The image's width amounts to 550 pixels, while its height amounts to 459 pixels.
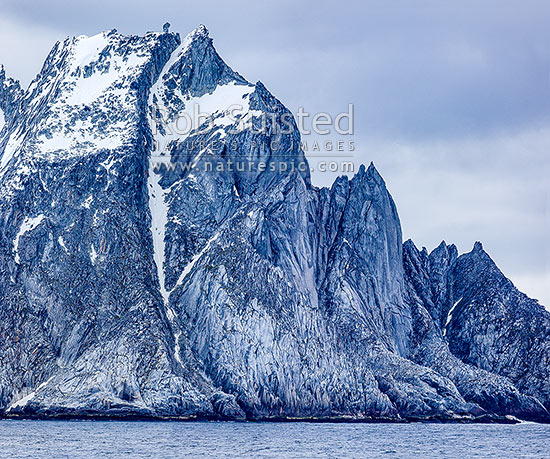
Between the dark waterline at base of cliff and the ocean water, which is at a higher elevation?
the dark waterline at base of cliff

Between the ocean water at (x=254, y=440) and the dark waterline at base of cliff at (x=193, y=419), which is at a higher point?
the dark waterline at base of cliff at (x=193, y=419)

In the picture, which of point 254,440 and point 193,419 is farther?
point 193,419

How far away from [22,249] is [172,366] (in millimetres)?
39697

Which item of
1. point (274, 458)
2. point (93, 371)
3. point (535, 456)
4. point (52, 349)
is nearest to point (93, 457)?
point (274, 458)

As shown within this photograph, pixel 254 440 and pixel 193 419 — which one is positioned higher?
pixel 193 419

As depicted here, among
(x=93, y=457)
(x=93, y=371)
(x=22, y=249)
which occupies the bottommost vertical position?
(x=93, y=457)

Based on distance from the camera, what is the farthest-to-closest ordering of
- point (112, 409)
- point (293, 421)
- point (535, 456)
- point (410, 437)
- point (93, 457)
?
point (293, 421) < point (112, 409) < point (410, 437) < point (535, 456) < point (93, 457)

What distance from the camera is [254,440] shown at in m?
141

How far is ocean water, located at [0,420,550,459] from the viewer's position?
12182 centimetres

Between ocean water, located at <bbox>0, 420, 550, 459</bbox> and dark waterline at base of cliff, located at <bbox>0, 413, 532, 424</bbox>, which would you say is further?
dark waterline at base of cliff, located at <bbox>0, 413, 532, 424</bbox>

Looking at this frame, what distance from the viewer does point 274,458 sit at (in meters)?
118

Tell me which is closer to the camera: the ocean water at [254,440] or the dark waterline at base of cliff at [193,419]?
the ocean water at [254,440]

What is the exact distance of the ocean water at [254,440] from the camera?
12182cm

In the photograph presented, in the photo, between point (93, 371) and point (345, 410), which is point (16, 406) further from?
point (345, 410)
